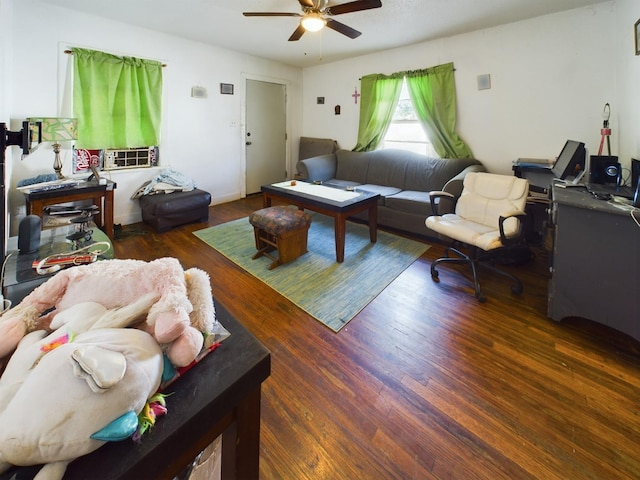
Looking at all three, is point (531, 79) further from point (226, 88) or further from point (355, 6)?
point (226, 88)

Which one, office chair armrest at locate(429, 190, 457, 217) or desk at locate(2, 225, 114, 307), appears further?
office chair armrest at locate(429, 190, 457, 217)

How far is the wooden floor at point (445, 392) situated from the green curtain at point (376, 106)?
2.99m

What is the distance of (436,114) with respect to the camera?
12.8ft

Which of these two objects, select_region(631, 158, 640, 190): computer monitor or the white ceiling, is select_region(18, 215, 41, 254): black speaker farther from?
select_region(631, 158, 640, 190): computer monitor

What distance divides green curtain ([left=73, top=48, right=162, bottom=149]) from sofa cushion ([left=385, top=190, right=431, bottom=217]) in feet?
10.1

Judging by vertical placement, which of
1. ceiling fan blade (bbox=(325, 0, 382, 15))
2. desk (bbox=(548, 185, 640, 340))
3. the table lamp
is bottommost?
desk (bbox=(548, 185, 640, 340))

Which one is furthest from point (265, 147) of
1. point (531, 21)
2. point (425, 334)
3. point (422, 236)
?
point (425, 334)

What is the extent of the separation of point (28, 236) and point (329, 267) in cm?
198

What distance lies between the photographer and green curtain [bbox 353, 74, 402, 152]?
4.30 metres

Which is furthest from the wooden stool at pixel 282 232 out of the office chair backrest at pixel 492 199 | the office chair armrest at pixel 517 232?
the office chair armrest at pixel 517 232

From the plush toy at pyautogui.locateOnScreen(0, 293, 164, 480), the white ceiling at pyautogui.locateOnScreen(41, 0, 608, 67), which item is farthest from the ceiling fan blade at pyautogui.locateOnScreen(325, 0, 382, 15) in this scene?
the plush toy at pyautogui.locateOnScreen(0, 293, 164, 480)

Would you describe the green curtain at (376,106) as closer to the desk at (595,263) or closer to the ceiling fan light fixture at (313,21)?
the ceiling fan light fixture at (313,21)

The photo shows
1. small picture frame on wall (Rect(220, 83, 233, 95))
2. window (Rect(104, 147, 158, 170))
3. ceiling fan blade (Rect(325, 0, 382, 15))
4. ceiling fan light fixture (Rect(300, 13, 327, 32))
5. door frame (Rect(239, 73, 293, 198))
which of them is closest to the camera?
ceiling fan blade (Rect(325, 0, 382, 15))

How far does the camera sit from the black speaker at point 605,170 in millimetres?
2176
